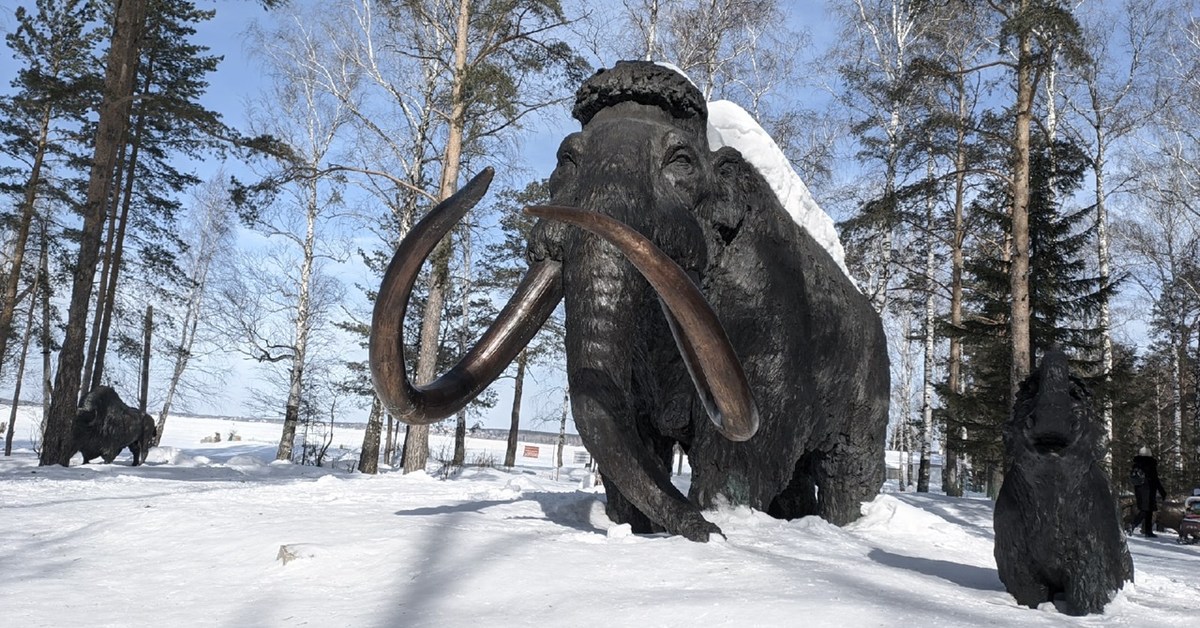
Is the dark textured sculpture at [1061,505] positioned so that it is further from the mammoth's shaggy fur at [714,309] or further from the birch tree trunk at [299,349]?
the birch tree trunk at [299,349]

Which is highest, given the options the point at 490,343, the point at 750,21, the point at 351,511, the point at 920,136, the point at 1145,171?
the point at 750,21

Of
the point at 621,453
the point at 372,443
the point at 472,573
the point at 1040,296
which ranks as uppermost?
the point at 1040,296

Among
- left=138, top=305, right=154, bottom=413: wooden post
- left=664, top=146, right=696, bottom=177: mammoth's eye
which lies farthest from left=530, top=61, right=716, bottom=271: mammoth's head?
left=138, top=305, right=154, bottom=413: wooden post

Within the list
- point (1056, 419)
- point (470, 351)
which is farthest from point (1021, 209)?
point (470, 351)

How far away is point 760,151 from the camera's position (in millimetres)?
4746

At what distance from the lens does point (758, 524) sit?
151 inches

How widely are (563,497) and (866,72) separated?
13052 millimetres

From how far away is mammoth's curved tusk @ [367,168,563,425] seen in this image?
10.3 feet

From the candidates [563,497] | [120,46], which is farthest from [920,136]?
[120,46]

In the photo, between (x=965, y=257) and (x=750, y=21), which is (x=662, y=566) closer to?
(x=750, y=21)

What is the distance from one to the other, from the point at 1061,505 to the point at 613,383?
1.58 metres

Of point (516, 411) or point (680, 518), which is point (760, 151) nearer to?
point (680, 518)

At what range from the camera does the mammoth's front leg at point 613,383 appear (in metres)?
3.23

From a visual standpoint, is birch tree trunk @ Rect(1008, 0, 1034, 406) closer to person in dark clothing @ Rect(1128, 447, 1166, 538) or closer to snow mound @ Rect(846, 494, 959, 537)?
person in dark clothing @ Rect(1128, 447, 1166, 538)
